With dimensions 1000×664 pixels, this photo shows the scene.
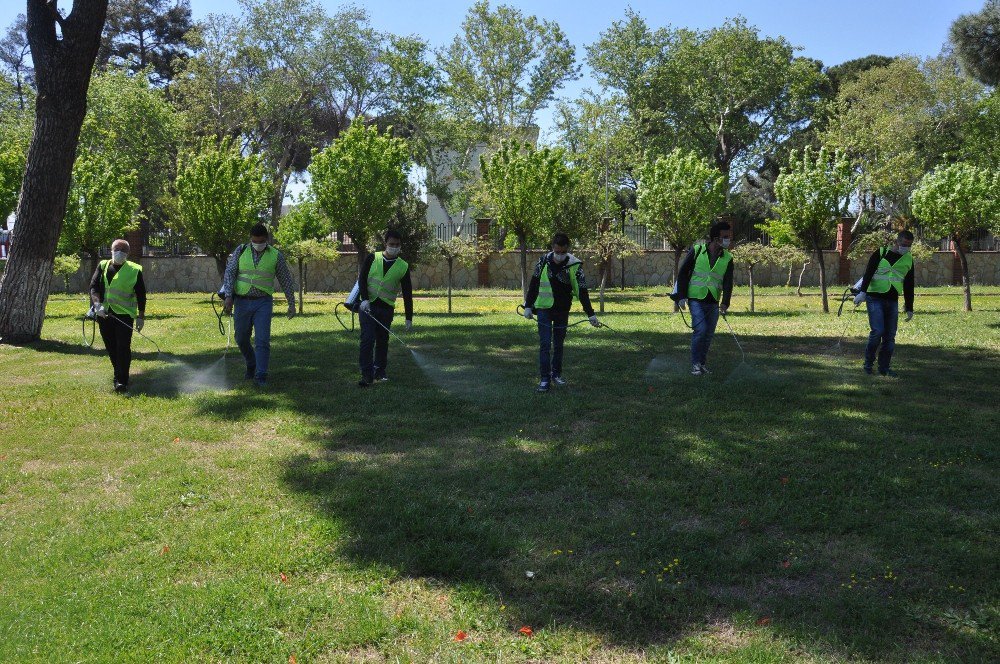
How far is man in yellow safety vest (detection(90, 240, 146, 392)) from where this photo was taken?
361 inches

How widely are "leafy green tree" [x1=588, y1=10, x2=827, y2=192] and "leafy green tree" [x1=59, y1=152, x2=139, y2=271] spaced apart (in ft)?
89.3

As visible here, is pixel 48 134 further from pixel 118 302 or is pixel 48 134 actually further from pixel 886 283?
pixel 886 283

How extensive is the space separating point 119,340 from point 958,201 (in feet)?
67.0

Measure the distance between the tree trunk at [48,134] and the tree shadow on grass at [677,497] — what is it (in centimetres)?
651

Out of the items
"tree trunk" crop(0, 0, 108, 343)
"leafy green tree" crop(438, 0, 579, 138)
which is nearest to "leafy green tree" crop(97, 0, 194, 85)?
"leafy green tree" crop(438, 0, 579, 138)

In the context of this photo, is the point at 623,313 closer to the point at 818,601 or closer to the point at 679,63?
the point at 818,601

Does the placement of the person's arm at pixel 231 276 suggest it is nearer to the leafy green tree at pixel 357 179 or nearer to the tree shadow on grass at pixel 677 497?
the tree shadow on grass at pixel 677 497

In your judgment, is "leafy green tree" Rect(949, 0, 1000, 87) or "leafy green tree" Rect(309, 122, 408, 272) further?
"leafy green tree" Rect(309, 122, 408, 272)

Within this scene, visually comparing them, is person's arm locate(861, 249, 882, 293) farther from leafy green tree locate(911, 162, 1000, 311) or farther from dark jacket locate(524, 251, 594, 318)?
leafy green tree locate(911, 162, 1000, 311)

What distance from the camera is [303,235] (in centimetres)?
2538

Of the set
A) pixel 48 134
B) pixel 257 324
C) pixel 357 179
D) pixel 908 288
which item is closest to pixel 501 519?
pixel 257 324

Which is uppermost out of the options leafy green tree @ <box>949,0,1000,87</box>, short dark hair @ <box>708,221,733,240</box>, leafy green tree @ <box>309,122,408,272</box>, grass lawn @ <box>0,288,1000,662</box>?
leafy green tree @ <box>949,0,1000,87</box>

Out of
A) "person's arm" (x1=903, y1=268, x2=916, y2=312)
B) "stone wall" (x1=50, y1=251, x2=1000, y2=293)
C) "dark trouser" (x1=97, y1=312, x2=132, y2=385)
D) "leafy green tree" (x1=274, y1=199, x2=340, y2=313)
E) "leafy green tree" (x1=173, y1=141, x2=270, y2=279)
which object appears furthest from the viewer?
"stone wall" (x1=50, y1=251, x2=1000, y2=293)

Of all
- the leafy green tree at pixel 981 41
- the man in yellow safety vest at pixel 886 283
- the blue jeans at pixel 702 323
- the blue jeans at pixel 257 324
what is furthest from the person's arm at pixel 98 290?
the leafy green tree at pixel 981 41
